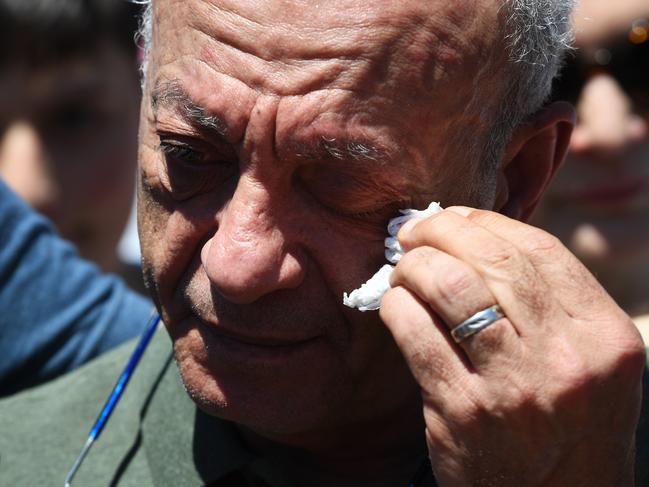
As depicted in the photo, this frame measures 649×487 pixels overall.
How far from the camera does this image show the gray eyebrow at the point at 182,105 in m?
2.60

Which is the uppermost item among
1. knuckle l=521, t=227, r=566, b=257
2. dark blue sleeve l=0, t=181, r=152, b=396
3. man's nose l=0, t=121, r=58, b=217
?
knuckle l=521, t=227, r=566, b=257

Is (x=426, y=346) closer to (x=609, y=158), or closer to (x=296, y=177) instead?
(x=296, y=177)

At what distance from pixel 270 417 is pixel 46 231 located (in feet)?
5.43

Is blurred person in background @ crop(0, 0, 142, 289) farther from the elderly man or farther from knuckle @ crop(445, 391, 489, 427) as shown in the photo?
knuckle @ crop(445, 391, 489, 427)

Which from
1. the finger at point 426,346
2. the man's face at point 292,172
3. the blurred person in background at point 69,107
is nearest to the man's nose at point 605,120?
the blurred person in background at point 69,107

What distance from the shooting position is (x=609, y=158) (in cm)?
508

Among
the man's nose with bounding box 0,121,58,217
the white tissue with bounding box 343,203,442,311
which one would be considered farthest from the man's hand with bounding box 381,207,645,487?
the man's nose with bounding box 0,121,58,217

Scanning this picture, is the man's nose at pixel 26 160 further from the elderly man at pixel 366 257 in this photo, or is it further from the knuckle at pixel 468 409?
the knuckle at pixel 468 409

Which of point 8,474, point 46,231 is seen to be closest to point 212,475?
point 8,474

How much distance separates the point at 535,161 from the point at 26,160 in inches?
114

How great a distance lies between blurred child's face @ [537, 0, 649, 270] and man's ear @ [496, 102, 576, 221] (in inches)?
74.8

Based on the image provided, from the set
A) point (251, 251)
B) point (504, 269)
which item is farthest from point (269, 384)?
point (504, 269)

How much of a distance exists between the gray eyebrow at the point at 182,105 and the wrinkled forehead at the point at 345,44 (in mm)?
107

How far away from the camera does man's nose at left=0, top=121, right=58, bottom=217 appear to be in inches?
202
